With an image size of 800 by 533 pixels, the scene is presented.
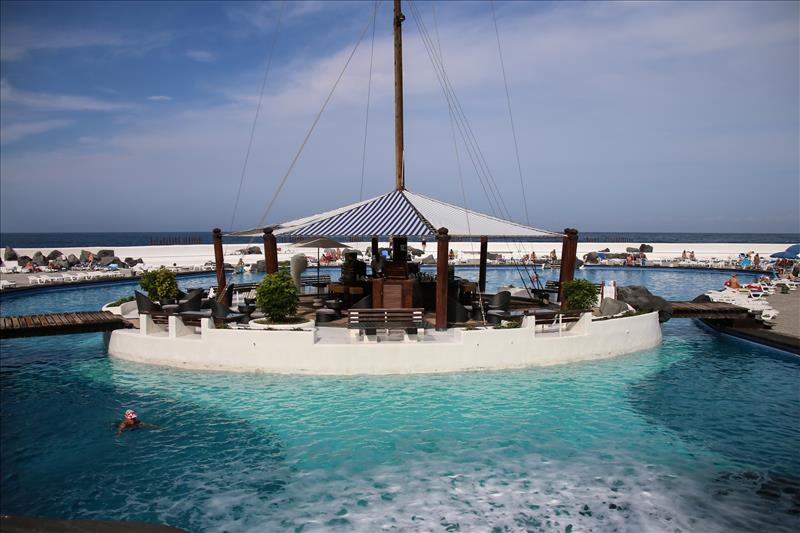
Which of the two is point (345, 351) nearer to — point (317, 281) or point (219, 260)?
point (219, 260)

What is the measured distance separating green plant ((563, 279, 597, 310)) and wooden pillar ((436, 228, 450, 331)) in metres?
4.39

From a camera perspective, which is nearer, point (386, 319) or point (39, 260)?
point (386, 319)

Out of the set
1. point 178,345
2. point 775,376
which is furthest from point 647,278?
point 178,345

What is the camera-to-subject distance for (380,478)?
8.55 metres

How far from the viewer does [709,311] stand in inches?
731

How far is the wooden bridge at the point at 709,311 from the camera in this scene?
18.5 m

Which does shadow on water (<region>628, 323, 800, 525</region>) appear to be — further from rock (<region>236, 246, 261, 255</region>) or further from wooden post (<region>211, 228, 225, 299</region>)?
rock (<region>236, 246, 261, 255</region>)

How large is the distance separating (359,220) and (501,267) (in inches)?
1260

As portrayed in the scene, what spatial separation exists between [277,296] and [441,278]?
16.0 feet

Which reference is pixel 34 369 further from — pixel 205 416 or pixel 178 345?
pixel 205 416

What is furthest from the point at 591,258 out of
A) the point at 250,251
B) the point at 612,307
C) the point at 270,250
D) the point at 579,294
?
the point at 270,250

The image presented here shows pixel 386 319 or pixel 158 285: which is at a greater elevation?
pixel 158 285

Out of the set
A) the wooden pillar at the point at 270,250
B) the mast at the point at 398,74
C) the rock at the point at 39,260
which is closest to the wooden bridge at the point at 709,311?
the mast at the point at 398,74

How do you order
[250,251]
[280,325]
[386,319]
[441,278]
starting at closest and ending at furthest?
[386,319] → [441,278] → [280,325] → [250,251]
